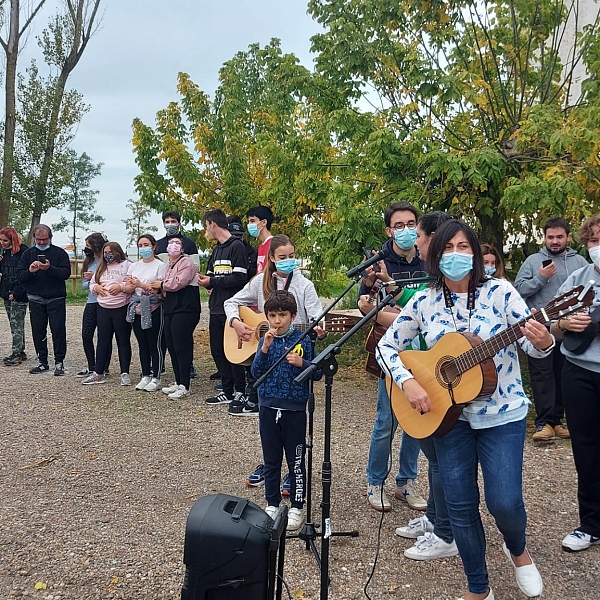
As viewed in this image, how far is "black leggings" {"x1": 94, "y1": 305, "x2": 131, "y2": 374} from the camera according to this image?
8109 millimetres

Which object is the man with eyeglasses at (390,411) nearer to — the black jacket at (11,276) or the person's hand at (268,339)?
the person's hand at (268,339)

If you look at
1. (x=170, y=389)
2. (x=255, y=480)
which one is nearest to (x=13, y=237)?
(x=170, y=389)

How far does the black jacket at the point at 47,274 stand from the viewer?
8789 mm

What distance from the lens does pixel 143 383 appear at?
26.5 ft

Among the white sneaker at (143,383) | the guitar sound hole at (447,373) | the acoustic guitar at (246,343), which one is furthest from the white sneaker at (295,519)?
the white sneaker at (143,383)

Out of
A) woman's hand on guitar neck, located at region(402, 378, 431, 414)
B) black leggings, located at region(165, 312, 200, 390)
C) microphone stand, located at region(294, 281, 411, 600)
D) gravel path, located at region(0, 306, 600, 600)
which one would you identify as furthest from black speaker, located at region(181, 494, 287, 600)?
black leggings, located at region(165, 312, 200, 390)

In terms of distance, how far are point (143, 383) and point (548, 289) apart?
501cm

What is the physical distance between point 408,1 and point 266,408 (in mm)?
5384

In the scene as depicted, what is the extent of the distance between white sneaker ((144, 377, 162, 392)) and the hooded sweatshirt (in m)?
4.59

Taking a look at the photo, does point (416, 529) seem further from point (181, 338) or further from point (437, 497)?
point (181, 338)

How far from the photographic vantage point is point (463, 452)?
298cm

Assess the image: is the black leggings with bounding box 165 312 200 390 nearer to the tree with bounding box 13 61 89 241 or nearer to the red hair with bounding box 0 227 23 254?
the red hair with bounding box 0 227 23 254

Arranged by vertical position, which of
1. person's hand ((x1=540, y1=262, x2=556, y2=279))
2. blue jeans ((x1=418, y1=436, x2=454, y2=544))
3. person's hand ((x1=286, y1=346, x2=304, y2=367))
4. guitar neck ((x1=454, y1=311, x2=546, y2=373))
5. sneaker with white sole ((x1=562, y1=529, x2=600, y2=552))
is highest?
person's hand ((x1=540, y1=262, x2=556, y2=279))

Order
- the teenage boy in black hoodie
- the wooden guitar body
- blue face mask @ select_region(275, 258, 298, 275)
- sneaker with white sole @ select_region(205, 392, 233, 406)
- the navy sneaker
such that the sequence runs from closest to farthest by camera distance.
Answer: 1. the wooden guitar body
2. the navy sneaker
3. blue face mask @ select_region(275, 258, 298, 275)
4. the teenage boy in black hoodie
5. sneaker with white sole @ select_region(205, 392, 233, 406)
